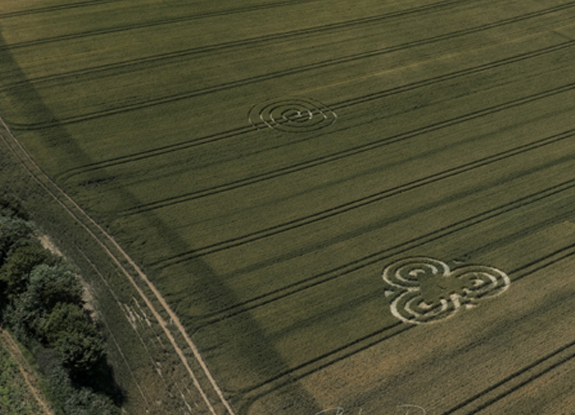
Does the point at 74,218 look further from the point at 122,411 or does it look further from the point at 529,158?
the point at 529,158

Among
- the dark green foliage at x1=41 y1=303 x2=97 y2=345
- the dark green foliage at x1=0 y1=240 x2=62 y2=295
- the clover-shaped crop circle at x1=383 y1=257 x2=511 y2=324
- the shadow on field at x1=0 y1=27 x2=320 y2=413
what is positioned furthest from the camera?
the clover-shaped crop circle at x1=383 y1=257 x2=511 y2=324

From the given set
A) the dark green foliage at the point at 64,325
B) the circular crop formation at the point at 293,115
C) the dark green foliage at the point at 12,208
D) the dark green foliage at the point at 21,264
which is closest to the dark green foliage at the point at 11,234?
the dark green foliage at the point at 21,264

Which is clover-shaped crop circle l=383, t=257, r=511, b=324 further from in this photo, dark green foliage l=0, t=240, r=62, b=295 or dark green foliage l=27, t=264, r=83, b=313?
dark green foliage l=0, t=240, r=62, b=295

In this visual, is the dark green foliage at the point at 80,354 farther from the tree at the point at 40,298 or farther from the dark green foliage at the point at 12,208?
the dark green foliage at the point at 12,208

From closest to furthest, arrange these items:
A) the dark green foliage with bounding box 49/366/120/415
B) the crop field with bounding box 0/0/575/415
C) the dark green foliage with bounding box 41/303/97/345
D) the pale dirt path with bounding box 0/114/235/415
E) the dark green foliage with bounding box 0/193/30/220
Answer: the dark green foliage with bounding box 49/366/120/415, the dark green foliage with bounding box 41/303/97/345, the pale dirt path with bounding box 0/114/235/415, the crop field with bounding box 0/0/575/415, the dark green foliage with bounding box 0/193/30/220

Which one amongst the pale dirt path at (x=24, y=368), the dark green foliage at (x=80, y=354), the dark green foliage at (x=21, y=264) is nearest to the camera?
the dark green foliage at (x=80, y=354)

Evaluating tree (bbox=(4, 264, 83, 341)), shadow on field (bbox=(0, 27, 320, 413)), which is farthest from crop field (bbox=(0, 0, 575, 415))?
tree (bbox=(4, 264, 83, 341))
